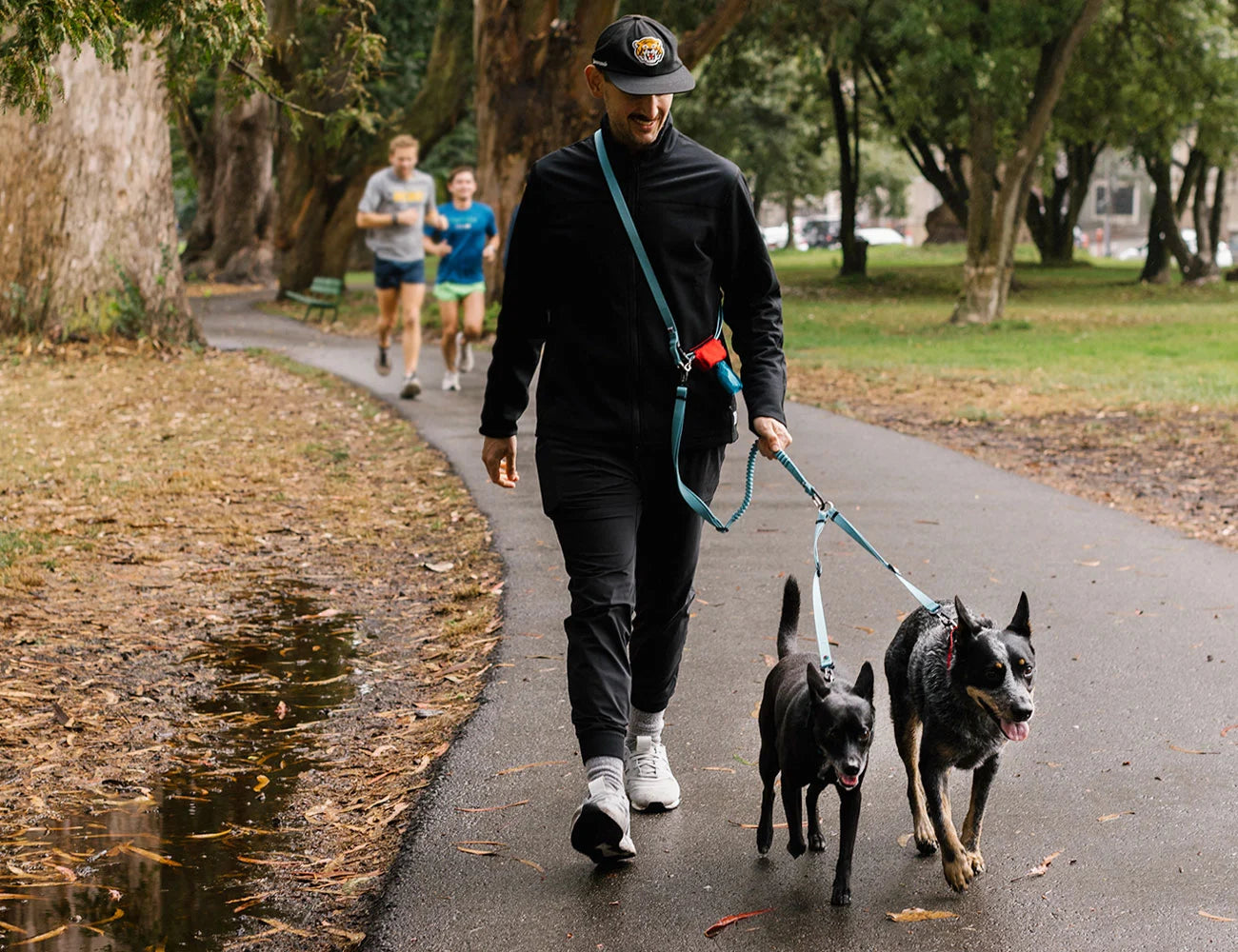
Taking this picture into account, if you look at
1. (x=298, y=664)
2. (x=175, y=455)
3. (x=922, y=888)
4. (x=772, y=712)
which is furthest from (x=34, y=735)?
(x=175, y=455)

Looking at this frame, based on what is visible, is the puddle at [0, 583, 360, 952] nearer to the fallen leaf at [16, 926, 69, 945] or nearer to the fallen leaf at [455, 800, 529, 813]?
the fallen leaf at [16, 926, 69, 945]

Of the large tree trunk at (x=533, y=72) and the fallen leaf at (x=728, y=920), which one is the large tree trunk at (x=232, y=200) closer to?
the large tree trunk at (x=533, y=72)

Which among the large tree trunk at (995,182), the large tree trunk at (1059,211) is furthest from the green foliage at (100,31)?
the large tree trunk at (1059,211)

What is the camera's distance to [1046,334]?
80.6 feet

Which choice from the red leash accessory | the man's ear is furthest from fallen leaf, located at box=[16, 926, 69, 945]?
the man's ear

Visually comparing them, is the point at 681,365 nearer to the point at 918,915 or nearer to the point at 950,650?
the point at 950,650

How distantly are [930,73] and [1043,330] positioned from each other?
4.64 m

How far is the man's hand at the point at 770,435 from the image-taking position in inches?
169

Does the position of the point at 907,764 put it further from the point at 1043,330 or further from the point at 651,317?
the point at 1043,330

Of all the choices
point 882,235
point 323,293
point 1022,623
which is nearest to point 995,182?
point 323,293

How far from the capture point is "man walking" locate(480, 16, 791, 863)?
4078 mm

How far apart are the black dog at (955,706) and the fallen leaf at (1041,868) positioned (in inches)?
4.9

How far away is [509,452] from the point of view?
450cm

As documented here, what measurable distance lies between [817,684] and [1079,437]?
1025cm
